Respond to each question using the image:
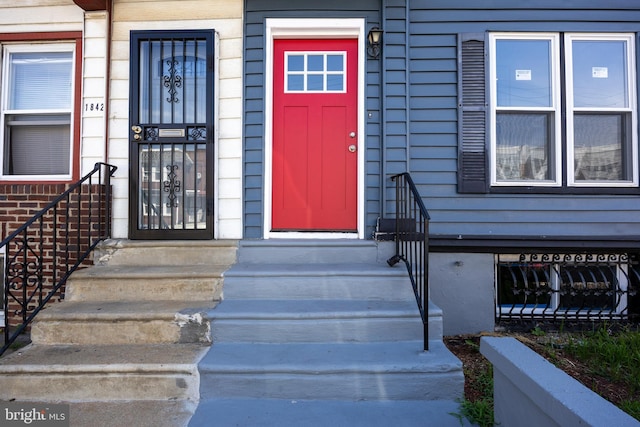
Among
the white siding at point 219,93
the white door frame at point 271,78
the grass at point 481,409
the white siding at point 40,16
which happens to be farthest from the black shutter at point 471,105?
the white siding at point 40,16

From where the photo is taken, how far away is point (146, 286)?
308 centimetres

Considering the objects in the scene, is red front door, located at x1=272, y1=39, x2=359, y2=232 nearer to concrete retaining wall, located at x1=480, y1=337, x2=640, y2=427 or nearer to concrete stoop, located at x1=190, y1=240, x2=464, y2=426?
concrete stoop, located at x1=190, y1=240, x2=464, y2=426

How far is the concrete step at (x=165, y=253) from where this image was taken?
348 centimetres

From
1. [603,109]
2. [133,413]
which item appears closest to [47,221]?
[133,413]

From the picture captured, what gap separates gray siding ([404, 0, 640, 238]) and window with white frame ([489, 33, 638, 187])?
17 cm

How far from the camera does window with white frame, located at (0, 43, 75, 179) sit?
13.0 feet

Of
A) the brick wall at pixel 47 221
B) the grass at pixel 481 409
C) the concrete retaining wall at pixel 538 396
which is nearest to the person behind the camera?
the concrete retaining wall at pixel 538 396

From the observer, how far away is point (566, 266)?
388 cm

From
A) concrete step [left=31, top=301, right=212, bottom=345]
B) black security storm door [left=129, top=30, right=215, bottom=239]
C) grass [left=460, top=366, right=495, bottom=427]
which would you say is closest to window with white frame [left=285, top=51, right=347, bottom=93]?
black security storm door [left=129, top=30, right=215, bottom=239]

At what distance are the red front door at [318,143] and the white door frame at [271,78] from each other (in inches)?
2.3

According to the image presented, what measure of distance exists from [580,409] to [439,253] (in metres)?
2.57

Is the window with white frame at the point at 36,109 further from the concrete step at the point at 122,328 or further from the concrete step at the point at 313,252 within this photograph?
the concrete step at the point at 313,252

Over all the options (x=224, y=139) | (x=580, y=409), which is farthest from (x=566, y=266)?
(x=224, y=139)
